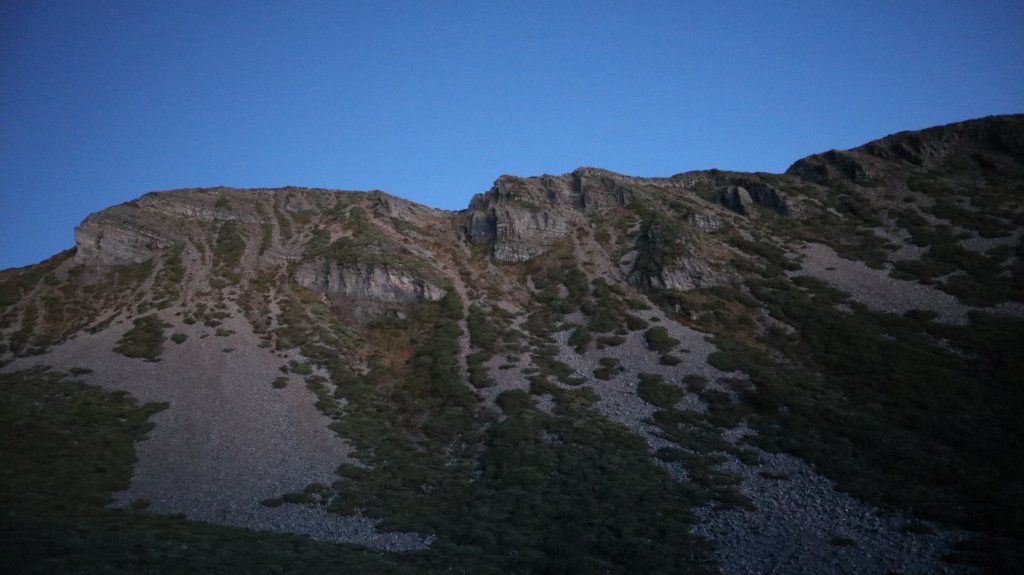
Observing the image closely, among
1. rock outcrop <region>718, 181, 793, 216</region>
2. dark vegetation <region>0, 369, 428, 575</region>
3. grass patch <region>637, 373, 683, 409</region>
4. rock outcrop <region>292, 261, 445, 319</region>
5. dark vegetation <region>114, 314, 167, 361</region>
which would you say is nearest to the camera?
dark vegetation <region>0, 369, 428, 575</region>

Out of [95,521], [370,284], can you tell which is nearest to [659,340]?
[370,284]

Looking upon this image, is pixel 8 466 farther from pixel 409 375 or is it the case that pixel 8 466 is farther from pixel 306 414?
pixel 409 375

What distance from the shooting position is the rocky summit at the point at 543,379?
2084 cm

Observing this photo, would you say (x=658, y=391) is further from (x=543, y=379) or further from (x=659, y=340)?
(x=543, y=379)

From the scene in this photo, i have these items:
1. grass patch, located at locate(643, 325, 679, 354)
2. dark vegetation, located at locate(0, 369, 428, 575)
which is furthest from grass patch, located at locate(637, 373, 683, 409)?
dark vegetation, located at locate(0, 369, 428, 575)

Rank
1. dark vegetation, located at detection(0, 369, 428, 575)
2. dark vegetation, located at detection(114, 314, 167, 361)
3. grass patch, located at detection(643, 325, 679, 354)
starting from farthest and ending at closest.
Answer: dark vegetation, located at detection(114, 314, 167, 361), grass patch, located at detection(643, 325, 679, 354), dark vegetation, located at detection(0, 369, 428, 575)

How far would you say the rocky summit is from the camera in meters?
20.8

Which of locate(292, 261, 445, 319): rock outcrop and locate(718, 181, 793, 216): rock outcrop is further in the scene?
locate(718, 181, 793, 216): rock outcrop

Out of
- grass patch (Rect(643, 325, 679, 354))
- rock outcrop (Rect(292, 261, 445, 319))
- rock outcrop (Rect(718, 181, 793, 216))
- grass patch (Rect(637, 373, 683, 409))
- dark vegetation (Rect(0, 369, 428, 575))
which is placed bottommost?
dark vegetation (Rect(0, 369, 428, 575))

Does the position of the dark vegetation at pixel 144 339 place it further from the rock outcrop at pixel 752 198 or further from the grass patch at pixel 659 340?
the rock outcrop at pixel 752 198

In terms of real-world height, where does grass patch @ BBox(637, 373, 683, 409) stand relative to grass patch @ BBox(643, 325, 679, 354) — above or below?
below

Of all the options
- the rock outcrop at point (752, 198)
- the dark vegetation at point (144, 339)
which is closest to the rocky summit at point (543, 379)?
the dark vegetation at point (144, 339)

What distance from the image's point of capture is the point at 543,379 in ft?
135

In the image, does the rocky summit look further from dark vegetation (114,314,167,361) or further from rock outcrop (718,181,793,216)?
rock outcrop (718,181,793,216)
